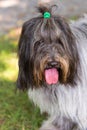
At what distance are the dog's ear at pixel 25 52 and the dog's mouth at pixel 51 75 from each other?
0.15 meters

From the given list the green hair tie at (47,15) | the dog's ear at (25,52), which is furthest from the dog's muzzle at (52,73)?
the green hair tie at (47,15)

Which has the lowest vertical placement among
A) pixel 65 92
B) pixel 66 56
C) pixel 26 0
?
Result: pixel 65 92

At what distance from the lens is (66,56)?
11.5 feet

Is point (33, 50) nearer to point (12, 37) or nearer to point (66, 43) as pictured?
point (66, 43)

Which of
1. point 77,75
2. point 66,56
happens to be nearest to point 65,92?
point 77,75

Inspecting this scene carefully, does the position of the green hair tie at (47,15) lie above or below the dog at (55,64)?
above

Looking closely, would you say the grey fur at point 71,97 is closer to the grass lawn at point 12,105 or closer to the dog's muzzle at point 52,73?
the dog's muzzle at point 52,73

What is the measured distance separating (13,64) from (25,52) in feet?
7.09

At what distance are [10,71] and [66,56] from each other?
2.16m

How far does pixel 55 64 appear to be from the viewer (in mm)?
3469

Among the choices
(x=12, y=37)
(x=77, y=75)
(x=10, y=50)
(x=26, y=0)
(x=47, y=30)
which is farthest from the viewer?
(x=26, y=0)

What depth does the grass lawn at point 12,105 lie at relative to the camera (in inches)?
177

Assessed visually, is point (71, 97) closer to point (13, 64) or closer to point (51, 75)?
point (51, 75)

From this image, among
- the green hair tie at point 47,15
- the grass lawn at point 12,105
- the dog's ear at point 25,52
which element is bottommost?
the grass lawn at point 12,105
